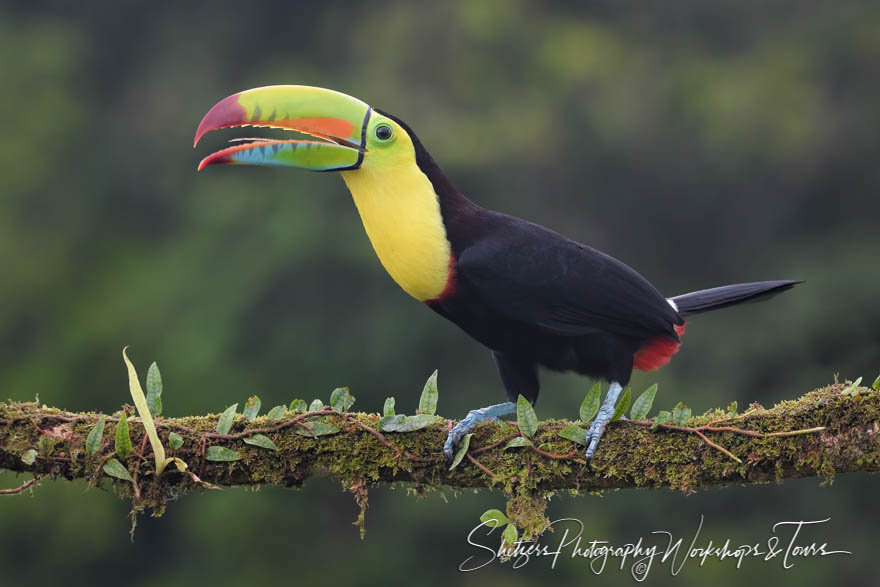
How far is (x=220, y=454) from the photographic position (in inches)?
114

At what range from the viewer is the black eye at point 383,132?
3260 mm

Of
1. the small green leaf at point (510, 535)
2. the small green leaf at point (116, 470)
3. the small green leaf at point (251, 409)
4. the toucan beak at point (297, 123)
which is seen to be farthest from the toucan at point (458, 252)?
the small green leaf at point (116, 470)

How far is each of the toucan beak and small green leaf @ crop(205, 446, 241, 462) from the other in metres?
0.76

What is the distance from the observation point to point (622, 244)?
27.6ft

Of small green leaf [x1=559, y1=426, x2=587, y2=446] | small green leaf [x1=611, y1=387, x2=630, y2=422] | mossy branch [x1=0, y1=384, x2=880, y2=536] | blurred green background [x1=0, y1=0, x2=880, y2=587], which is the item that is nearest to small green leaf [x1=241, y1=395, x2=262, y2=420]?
mossy branch [x1=0, y1=384, x2=880, y2=536]

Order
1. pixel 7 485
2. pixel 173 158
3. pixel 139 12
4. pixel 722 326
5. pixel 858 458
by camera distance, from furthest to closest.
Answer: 1. pixel 139 12
2. pixel 173 158
3. pixel 722 326
4. pixel 7 485
5. pixel 858 458

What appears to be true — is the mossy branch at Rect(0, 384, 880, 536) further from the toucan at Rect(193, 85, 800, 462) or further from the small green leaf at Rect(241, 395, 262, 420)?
the toucan at Rect(193, 85, 800, 462)

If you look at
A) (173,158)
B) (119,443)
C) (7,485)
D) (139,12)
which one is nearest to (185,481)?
(119,443)

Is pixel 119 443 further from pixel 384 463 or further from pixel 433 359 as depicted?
pixel 433 359

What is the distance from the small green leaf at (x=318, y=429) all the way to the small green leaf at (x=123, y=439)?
41cm

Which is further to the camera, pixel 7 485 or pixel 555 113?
pixel 555 113

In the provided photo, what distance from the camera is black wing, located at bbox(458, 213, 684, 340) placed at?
325 cm

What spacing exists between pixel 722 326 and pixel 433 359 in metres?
2.09

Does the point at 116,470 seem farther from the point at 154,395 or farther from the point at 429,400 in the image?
the point at 429,400
